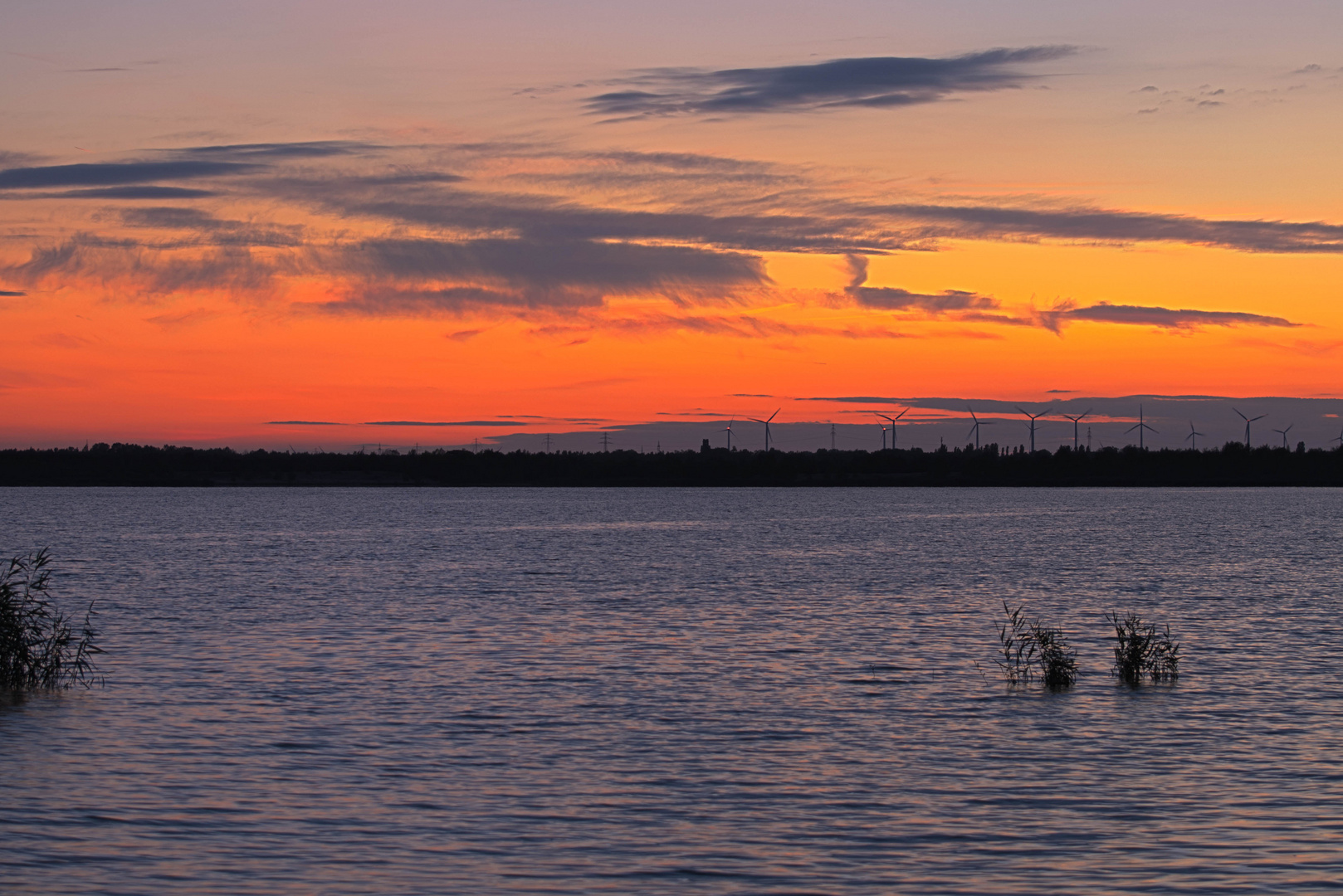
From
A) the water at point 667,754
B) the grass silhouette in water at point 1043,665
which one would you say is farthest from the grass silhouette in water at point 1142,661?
the grass silhouette in water at point 1043,665

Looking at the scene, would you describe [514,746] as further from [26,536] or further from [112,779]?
[26,536]

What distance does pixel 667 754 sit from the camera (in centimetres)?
2427

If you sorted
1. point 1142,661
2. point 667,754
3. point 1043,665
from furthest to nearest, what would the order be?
point 1043,665, point 1142,661, point 667,754

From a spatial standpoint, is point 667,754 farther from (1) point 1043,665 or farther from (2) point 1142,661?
(2) point 1142,661

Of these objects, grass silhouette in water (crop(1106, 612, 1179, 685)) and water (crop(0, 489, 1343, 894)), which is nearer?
water (crop(0, 489, 1343, 894))

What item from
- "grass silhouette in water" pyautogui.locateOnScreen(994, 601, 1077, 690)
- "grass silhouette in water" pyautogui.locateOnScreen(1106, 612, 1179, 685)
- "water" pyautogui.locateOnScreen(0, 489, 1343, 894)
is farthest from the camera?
"grass silhouette in water" pyautogui.locateOnScreen(1106, 612, 1179, 685)

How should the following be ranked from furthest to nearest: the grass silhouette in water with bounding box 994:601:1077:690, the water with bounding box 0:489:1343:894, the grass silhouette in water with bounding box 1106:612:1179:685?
the grass silhouette in water with bounding box 1106:612:1179:685 < the grass silhouette in water with bounding box 994:601:1077:690 < the water with bounding box 0:489:1343:894

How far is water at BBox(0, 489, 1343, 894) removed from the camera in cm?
1712

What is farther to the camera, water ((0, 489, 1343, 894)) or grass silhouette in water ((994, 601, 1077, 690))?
grass silhouette in water ((994, 601, 1077, 690))

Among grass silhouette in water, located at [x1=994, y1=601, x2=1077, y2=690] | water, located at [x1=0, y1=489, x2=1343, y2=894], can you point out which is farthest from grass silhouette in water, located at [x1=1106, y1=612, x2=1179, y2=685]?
grass silhouette in water, located at [x1=994, y1=601, x2=1077, y2=690]

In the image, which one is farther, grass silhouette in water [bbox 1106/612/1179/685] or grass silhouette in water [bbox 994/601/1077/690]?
grass silhouette in water [bbox 1106/612/1179/685]

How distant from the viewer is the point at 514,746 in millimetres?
24906

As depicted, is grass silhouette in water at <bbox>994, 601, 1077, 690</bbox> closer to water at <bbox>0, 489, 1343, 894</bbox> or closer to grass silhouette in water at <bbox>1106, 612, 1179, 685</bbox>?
water at <bbox>0, 489, 1343, 894</bbox>

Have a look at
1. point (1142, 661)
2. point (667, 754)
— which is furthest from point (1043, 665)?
point (667, 754)
